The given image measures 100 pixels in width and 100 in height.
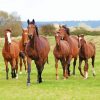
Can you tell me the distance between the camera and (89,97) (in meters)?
16.4

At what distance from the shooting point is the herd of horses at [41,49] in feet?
69.4

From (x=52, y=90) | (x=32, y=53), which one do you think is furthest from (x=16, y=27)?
(x=52, y=90)

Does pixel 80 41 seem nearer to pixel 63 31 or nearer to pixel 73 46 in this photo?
pixel 63 31

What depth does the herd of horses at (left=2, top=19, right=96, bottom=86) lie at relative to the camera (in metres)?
21.2

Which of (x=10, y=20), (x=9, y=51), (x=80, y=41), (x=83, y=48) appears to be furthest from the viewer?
(x=10, y=20)

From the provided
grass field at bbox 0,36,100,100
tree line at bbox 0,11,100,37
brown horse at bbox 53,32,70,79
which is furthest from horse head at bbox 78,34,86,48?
tree line at bbox 0,11,100,37

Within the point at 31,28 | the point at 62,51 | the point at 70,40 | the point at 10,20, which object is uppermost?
the point at 31,28

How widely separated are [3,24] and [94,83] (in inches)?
2646

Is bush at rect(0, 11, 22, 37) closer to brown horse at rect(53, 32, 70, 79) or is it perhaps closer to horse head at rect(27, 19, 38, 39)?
brown horse at rect(53, 32, 70, 79)

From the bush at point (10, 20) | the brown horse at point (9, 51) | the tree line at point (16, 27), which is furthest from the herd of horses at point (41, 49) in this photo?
the bush at point (10, 20)

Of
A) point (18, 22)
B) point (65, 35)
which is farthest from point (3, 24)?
point (65, 35)

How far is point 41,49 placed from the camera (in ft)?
71.1

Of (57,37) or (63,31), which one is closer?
(57,37)

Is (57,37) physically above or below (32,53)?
above
